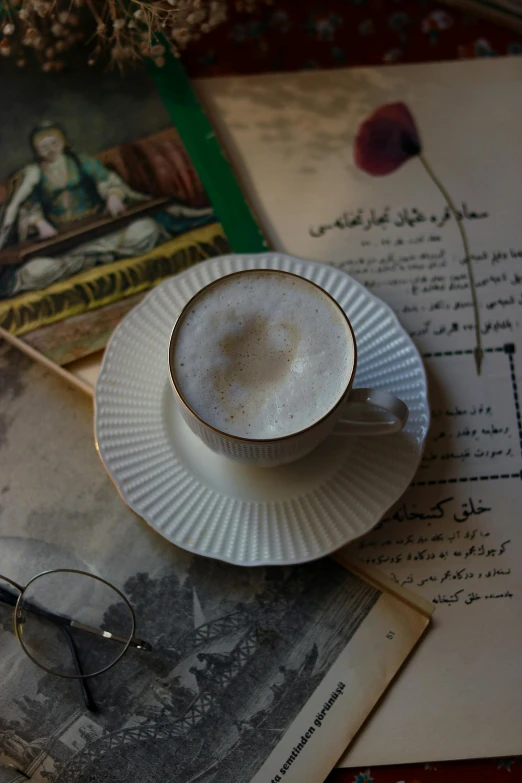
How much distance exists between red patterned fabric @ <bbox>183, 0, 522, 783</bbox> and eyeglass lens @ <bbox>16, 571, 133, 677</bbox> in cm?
61

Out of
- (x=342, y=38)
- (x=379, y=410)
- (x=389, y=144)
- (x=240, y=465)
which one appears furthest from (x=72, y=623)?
(x=342, y=38)

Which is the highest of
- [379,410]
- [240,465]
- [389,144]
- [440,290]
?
[389,144]

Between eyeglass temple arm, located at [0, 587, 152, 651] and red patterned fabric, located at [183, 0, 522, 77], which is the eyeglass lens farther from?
red patterned fabric, located at [183, 0, 522, 77]

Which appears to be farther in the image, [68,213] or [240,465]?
[68,213]

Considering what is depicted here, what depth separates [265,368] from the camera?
57cm

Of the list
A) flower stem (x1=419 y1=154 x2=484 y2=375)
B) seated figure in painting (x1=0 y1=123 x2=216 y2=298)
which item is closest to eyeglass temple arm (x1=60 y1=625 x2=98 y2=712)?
seated figure in painting (x1=0 y1=123 x2=216 y2=298)

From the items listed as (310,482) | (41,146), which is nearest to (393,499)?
(310,482)

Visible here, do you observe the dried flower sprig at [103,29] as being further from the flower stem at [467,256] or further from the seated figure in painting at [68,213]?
the flower stem at [467,256]

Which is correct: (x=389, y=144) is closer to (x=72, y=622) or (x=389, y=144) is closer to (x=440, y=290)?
(x=440, y=290)

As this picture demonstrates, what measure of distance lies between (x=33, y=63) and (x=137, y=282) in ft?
1.05

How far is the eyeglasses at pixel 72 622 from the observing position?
60 cm

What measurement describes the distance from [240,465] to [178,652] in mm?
178

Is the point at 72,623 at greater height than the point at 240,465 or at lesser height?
lesser

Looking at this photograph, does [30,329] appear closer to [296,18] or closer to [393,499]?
[393,499]
